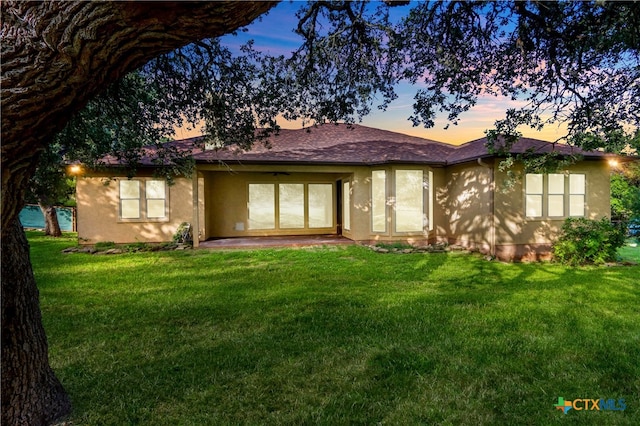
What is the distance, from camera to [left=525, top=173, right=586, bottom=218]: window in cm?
1024

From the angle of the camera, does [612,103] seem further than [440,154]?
No

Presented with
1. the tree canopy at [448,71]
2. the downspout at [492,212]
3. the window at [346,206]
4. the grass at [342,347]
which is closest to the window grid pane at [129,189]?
the grass at [342,347]

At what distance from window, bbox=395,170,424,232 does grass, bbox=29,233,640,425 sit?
15.6 feet

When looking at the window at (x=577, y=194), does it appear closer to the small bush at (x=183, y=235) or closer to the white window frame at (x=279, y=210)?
the white window frame at (x=279, y=210)

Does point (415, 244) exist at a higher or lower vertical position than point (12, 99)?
lower

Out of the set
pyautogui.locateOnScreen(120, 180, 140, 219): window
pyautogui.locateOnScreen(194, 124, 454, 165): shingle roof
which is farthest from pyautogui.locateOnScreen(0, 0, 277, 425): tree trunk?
pyautogui.locateOnScreen(120, 180, 140, 219): window

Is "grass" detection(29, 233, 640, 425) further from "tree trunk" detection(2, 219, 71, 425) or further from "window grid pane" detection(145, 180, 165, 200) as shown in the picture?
"window grid pane" detection(145, 180, 165, 200)

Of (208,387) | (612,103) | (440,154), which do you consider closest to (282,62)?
(208,387)

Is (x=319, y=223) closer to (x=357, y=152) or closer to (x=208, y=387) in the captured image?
(x=357, y=152)

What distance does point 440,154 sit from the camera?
13.3m

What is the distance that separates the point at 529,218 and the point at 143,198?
13.4 m

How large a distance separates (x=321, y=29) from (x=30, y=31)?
4458mm

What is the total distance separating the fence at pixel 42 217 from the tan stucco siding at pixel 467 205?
60.8 feet

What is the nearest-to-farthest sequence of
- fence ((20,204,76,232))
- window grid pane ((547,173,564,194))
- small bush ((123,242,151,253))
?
window grid pane ((547,173,564,194)), small bush ((123,242,151,253)), fence ((20,204,76,232))
